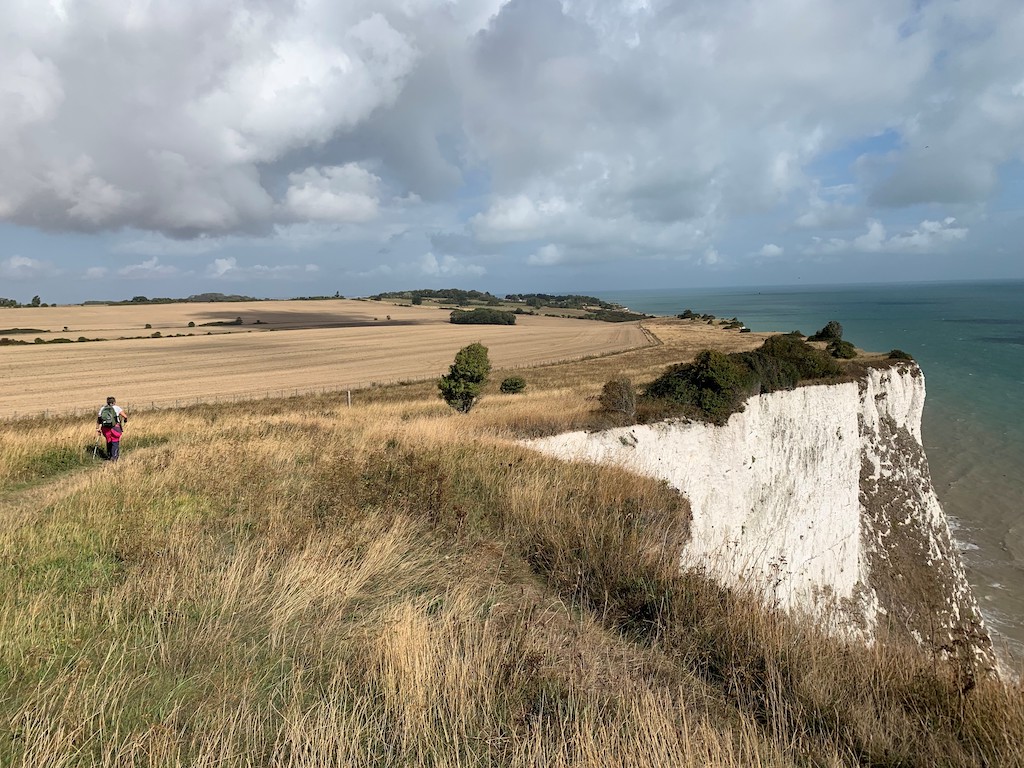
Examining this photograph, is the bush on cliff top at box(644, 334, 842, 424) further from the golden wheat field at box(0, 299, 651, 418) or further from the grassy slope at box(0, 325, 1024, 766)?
the golden wheat field at box(0, 299, 651, 418)

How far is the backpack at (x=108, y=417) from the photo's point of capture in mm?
11430

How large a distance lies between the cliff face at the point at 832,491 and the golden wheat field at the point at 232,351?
29.2m

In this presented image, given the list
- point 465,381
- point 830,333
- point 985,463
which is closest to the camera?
point 465,381

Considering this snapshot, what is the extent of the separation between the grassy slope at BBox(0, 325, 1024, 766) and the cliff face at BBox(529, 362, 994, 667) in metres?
10.7

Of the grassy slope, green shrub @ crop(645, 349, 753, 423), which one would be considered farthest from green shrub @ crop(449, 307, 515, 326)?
the grassy slope

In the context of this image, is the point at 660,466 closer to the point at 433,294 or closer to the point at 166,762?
the point at 166,762

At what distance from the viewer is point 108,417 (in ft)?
37.6

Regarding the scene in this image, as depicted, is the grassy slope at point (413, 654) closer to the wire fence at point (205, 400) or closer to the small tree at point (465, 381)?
the small tree at point (465, 381)

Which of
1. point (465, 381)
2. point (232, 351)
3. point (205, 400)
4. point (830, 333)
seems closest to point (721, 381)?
point (465, 381)

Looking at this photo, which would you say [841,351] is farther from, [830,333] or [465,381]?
[465,381]

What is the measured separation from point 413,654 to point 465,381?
682 inches

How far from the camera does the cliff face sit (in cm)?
1853

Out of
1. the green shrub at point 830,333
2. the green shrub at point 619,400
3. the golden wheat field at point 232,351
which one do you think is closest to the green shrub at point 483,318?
the golden wheat field at point 232,351

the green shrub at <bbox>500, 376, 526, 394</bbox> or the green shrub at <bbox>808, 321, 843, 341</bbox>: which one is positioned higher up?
the green shrub at <bbox>808, 321, 843, 341</bbox>
